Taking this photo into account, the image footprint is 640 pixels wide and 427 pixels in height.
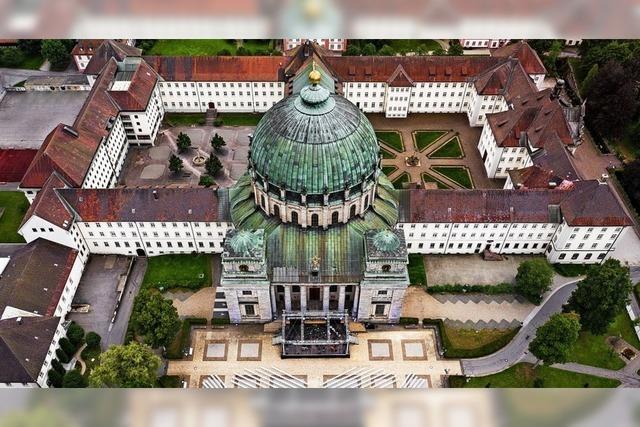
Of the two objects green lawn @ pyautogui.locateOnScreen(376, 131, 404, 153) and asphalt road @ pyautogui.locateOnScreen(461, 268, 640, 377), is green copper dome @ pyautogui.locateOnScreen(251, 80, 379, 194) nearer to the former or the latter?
asphalt road @ pyautogui.locateOnScreen(461, 268, 640, 377)

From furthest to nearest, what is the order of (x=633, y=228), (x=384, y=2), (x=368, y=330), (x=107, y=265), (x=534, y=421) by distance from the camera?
(x=633, y=228) → (x=107, y=265) → (x=368, y=330) → (x=384, y=2) → (x=534, y=421)

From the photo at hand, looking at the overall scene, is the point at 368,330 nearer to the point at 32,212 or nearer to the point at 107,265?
the point at 107,265

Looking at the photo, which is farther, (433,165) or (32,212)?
(433,165)

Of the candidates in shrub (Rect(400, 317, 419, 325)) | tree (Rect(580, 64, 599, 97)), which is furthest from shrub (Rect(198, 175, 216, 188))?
tree (Rect(580, 64, 599, 97))

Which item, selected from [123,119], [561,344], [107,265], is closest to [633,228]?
[561,344]

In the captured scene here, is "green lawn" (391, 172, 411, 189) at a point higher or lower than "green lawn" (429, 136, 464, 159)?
lower

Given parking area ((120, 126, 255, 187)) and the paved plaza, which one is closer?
the paved plaza
